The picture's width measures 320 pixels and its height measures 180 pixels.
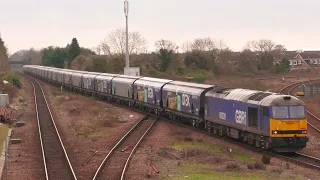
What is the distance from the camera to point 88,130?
3416cm

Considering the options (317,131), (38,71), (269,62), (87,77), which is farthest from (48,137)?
(38,71)

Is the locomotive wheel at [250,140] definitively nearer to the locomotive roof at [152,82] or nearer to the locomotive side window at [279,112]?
the locomotive side window at [279,112]

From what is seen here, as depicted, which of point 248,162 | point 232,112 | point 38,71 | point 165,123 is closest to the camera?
point 248,162

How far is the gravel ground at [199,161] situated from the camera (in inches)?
761

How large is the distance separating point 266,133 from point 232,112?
4010mm

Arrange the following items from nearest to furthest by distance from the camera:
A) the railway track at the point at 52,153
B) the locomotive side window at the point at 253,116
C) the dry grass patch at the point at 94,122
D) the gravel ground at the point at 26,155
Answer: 1. the railway track at the point at 52,153
2. the gravel ground at the point at 26,155
3. the locomotive side window at the point at 253,116
4. the dry grass patch at the point at 94,122

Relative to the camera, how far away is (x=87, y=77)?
6888 cm

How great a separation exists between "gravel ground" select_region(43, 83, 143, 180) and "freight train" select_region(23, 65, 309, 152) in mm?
2552

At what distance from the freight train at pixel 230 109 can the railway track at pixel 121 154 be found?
3379 mm

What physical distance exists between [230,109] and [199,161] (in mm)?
6644

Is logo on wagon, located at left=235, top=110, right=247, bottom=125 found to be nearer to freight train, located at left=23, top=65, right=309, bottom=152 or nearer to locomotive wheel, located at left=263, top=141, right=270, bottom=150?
freight train, located at left=23, top=65, right=309, bottom=152

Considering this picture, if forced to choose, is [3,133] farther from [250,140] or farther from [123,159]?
[250,140]

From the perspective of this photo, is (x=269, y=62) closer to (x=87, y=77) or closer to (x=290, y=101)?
(x=87, y=77)

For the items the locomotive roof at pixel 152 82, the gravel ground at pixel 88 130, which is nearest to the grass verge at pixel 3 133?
the gravel ground at pixel 88 130
